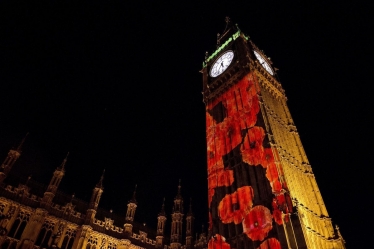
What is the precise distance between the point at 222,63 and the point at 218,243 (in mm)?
27730

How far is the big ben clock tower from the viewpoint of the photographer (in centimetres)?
2545

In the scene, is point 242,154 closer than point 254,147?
No

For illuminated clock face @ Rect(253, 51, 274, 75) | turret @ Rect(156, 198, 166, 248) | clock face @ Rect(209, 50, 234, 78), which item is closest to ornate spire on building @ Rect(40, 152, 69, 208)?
turret @ Rect(156, 198, 166, 248)

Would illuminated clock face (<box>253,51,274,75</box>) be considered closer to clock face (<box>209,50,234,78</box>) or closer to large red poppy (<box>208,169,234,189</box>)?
clock face (<box>209,50,234,78</box>)

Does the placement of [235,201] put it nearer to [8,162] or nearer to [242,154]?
[242,154]

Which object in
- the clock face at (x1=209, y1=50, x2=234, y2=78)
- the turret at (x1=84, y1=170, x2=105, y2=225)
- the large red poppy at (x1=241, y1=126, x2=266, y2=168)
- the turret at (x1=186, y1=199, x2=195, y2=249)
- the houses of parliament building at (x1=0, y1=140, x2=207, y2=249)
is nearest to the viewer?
the houses of parliament building at (x1=0, y1=140, x2=207, y2=249)

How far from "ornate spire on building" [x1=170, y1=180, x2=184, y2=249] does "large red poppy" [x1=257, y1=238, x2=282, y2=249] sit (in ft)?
41.4

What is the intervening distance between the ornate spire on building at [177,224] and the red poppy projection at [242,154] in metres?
6.13

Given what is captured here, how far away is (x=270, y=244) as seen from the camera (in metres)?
24.4

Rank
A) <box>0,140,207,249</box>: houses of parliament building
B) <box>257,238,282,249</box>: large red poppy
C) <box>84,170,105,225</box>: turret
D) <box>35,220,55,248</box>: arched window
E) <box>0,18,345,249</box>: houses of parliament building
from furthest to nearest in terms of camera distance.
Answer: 1. <box>84,170,105,225</box>: turret
2. <box>35,220,55,248</box>: arched window
3. <box>0,140,207,249</box>: houses of parliament building
4. <box>0,18,345,249</box>: houses of parliament building
5. <box>257,238,282,249</box>: large red poppy

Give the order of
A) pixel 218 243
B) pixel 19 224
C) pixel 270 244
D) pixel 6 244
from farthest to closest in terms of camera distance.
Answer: pixel 218 243
pixel 19 224
pixel 6 244
pixel 270 244

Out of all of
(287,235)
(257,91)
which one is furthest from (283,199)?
(257,91)

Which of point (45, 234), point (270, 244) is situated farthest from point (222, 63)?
point (45, 234)

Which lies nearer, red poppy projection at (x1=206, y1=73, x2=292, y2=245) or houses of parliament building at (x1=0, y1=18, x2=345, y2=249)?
houses of parliament building at (x1=0, y1=18, x2=345, y2=249)
